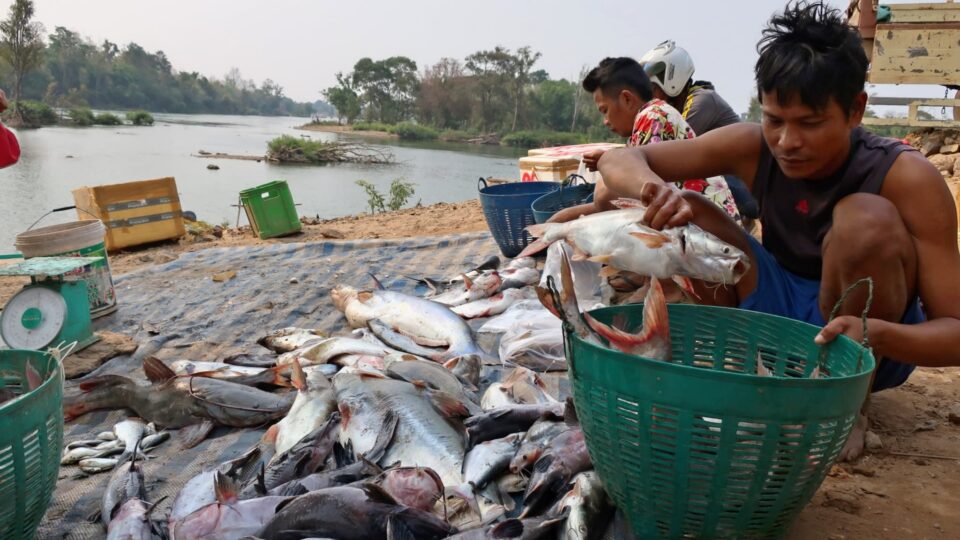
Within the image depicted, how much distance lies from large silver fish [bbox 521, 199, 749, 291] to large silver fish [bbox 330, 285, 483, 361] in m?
1.51

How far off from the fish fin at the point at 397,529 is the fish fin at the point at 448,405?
2.67 ft

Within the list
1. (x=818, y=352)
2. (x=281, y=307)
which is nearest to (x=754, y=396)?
(x=818, y=352)

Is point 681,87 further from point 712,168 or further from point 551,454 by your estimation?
point 551,454

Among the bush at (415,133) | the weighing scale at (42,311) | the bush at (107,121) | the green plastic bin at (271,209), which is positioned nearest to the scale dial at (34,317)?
the weighing scale at (42,311)

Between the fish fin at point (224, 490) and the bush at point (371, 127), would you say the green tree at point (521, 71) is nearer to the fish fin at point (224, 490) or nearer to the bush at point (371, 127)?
the bush at point (371, 127)

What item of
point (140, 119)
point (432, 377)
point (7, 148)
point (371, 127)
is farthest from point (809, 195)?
point (140, 119)

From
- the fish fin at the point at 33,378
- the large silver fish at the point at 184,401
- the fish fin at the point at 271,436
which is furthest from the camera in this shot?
the large silver fish at the point at 184,401

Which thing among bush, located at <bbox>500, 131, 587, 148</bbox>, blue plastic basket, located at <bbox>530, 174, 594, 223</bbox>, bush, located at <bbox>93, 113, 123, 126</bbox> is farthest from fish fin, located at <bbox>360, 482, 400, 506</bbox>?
bush, located at <bbox>93, 113, 123, 126</bbox>

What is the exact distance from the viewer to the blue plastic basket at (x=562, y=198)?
4.96 m

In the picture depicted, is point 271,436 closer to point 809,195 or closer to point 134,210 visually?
point 809,195

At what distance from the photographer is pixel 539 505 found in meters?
2.08

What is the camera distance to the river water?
54.3 ft

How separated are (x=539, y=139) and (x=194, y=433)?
46692 mm

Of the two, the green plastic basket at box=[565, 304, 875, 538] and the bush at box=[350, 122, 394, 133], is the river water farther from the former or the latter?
the bush at box=[350, 122, 394, 133]
